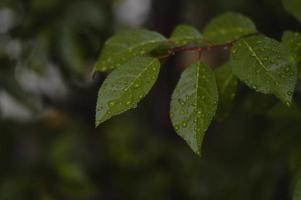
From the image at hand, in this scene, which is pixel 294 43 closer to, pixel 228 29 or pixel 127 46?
pixel 228 29

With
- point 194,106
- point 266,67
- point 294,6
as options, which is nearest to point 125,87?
point 194,106

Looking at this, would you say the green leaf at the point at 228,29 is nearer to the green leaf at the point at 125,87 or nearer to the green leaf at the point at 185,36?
the green leaf at the point at 185,36

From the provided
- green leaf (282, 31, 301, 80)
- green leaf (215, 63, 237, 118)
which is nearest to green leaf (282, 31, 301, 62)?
green leaf (282, 31, 301, 80)

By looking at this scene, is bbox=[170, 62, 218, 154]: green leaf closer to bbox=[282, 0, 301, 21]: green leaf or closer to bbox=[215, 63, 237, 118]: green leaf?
bbox=[215, 63, 237, 118]: green leaf

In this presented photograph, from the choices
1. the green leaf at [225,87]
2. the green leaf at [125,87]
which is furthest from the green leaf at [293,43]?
the green leaf at [125,87]

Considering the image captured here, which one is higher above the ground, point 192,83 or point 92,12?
point 192,83

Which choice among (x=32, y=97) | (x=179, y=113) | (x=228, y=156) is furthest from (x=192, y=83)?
(x=228, y=156)

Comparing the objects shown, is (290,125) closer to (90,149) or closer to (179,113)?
(179,113)
